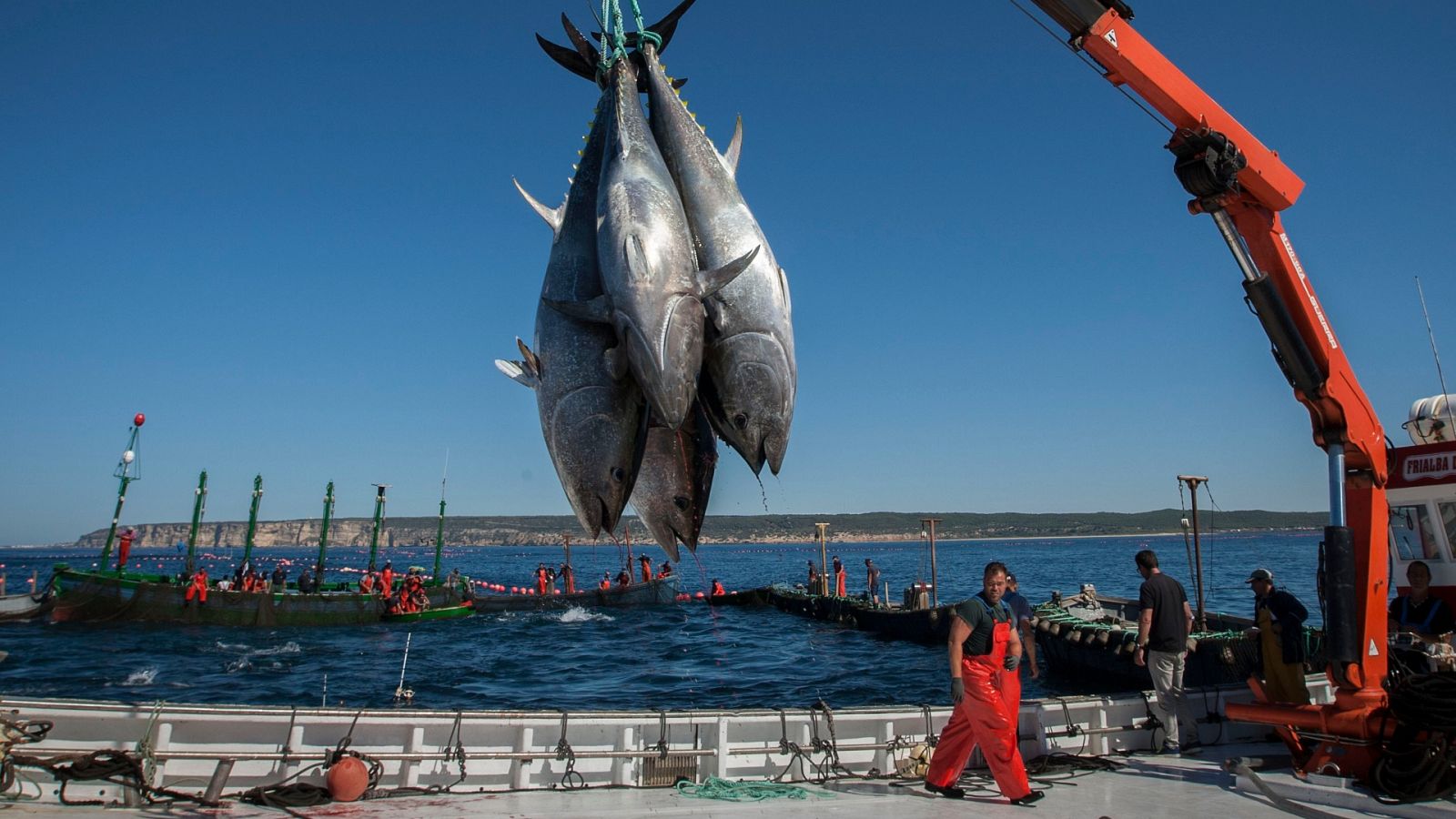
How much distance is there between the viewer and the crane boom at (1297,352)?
6.12 meters

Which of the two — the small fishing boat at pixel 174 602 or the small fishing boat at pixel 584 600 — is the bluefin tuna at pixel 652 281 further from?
the small fishing boat at pixel 584 600

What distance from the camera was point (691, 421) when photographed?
478cm

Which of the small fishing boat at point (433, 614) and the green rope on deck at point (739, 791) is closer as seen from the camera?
the green rope on deck at point (739, 791)

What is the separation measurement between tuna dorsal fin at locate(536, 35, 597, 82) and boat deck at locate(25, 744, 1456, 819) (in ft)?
15.5

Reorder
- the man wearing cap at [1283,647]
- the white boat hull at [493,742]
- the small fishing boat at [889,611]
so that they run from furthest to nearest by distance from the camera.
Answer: the small fishing boat at [889,611], the man wearing cap at [1283,647], the white boat hull at [493,742]

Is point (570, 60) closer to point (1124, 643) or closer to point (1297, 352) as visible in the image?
point (1297, 352)

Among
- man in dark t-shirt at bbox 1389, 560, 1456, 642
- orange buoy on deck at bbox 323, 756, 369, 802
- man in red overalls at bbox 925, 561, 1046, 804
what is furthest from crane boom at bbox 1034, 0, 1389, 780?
orange buoy on deck at bbox 323, 756, 369, 802

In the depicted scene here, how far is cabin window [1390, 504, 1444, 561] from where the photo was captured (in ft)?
28.1

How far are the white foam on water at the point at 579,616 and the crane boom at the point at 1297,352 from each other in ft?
93.0

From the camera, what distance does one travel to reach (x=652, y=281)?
411cm

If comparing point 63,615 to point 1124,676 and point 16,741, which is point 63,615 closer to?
point 16,741

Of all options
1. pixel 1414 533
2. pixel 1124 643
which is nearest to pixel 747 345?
pixel 1414 533

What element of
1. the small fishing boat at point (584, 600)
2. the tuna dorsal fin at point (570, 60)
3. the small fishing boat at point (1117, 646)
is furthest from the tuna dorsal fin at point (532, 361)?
the small fishing boat at point (584, 600)

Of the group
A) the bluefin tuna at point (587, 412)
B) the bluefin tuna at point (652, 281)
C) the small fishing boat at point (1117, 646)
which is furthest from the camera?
the small fishing boat at point (1117, 646)
